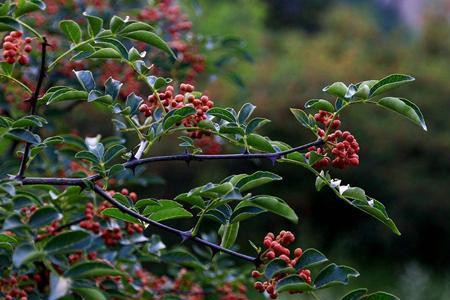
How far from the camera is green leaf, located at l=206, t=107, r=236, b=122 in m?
1.38

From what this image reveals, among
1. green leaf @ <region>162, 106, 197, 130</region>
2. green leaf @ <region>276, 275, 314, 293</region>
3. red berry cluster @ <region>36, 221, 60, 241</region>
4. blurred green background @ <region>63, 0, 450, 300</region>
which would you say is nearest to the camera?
green leaf @ <region>276, 275, 314, 293</region>

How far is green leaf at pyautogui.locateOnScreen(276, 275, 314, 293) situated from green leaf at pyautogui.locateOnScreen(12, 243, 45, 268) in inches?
15.8

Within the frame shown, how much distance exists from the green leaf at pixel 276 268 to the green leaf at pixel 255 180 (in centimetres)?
14

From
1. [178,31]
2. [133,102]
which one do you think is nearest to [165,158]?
[133,102]

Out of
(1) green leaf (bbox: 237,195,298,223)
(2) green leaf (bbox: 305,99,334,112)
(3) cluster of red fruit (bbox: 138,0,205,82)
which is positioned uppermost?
(2) green leaf (bbox: 305,99,334,112)

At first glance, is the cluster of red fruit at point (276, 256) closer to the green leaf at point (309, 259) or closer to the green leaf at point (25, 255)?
the green leaf at point (309, 259)

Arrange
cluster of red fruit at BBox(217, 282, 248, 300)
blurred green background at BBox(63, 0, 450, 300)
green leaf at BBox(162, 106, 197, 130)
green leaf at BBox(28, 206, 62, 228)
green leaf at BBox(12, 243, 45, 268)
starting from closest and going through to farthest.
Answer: green leaf at BBox(12, 243, 45, 268) → green leaf at BBox(28, 206, 62, 228) → green leaf at BBox(162, 106, 197, 130) → cluster of red fruit at BBox(217, 282, 248, 300) → blurred green background at BBox(63, 0, 450, 300)

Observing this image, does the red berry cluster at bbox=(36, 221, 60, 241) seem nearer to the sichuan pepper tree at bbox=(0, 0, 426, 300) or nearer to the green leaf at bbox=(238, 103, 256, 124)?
the sichuan pepper tree at bbox=(0, 0, 426, 300)

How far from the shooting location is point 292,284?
4.02 ft

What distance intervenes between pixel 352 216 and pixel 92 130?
9.92ft

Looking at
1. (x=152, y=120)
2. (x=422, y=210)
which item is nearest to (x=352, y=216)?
(x=422, y=210)

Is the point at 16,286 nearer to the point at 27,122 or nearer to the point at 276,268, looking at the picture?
the point at 27,122

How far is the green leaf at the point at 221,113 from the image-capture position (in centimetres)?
138

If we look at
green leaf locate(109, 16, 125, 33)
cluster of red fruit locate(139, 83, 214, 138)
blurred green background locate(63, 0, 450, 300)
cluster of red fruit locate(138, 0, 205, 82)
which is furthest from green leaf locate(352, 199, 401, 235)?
blurred green background locate(63, 0, 450, 300)
